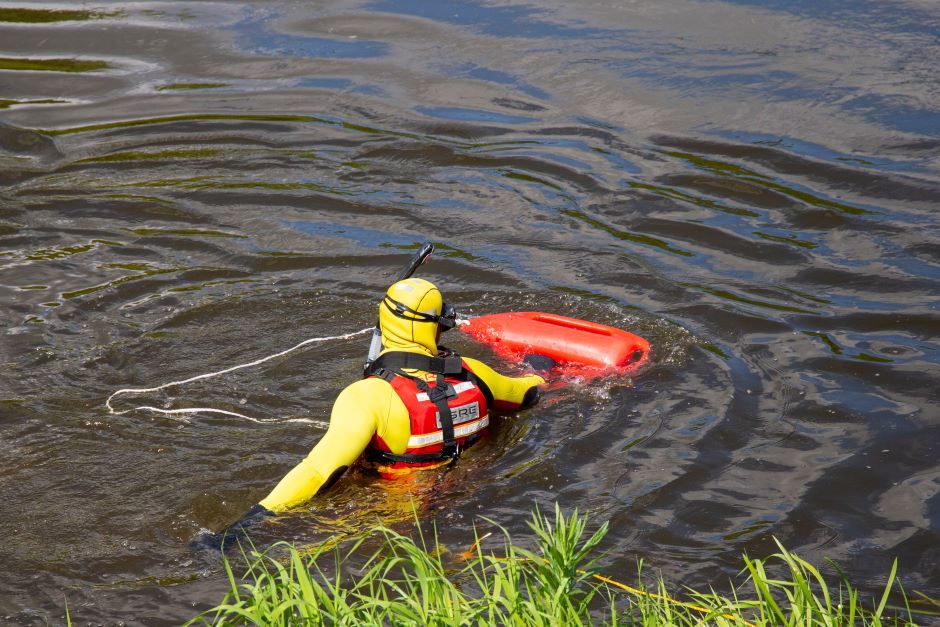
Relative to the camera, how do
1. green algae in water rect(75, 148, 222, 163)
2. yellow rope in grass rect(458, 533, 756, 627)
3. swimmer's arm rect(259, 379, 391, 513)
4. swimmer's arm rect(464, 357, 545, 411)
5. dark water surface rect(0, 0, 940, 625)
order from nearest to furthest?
yellow rope in grass rect(458, 533, 756, 627) < swimmer's arm rect(259, 379, 391, 513) < dark water surface rect(0, 0, 940, 625) < swimmer's arm rect(464, 357, 545, 411) < green algae in water rect(75, 148, 222, 163)

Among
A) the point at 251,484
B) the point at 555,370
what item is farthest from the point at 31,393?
the point at 555,370

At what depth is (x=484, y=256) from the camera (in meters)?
8.48

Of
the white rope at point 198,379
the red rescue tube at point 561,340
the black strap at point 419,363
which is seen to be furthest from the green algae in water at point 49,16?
the black strap at point 419,363

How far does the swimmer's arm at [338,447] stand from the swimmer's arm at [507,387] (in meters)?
0.67

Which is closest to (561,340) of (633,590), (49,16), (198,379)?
(198,379)

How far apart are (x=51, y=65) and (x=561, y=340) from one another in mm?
8899

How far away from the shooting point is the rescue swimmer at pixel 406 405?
16.7 feet

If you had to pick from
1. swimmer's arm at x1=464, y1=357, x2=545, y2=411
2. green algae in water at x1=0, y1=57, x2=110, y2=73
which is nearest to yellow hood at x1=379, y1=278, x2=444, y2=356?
swimmer's arm at x1=464, y1=357, x2=545, y2=411

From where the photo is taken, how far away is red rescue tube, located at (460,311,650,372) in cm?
660

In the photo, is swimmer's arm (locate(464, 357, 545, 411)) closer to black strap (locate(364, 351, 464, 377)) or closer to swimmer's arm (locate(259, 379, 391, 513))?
black strap (locate(364, 351, 464, 377))

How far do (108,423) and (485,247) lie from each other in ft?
11.7

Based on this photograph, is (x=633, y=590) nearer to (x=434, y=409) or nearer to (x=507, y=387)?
(x=434, y=409)

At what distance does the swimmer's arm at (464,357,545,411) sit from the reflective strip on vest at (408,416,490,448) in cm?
22

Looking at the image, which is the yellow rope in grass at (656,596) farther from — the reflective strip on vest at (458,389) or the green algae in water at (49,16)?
the green algae in water at (49,16)
